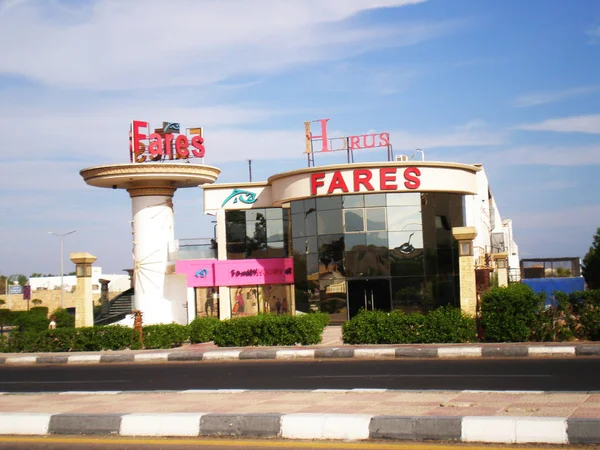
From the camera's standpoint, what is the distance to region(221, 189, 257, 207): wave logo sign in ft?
132

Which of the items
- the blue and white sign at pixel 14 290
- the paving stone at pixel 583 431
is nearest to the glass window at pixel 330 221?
the paving stone at pixel 583 431

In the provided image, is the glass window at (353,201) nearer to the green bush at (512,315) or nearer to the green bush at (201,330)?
the green bush at (201,330)

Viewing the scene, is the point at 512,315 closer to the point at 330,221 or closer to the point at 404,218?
the point at 404,218

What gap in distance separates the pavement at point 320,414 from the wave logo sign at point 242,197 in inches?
1071

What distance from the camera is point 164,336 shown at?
973 inches

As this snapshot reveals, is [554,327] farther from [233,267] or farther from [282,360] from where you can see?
[233,267]

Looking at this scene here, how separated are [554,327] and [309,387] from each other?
8329mm

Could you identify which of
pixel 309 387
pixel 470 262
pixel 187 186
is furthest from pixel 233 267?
pixel 309 387

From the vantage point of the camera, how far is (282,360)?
18.7 m

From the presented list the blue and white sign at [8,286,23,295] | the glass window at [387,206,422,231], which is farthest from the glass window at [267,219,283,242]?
the blue and white sign at [8,286,23,295]

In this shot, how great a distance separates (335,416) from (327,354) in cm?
992

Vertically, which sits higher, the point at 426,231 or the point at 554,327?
the point at 426,231

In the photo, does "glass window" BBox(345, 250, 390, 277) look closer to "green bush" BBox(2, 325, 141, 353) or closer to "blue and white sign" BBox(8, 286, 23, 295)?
"green bush" BBox(2, 325, 141, 353)

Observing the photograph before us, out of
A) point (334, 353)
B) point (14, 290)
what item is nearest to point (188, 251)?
point (334, 353)
